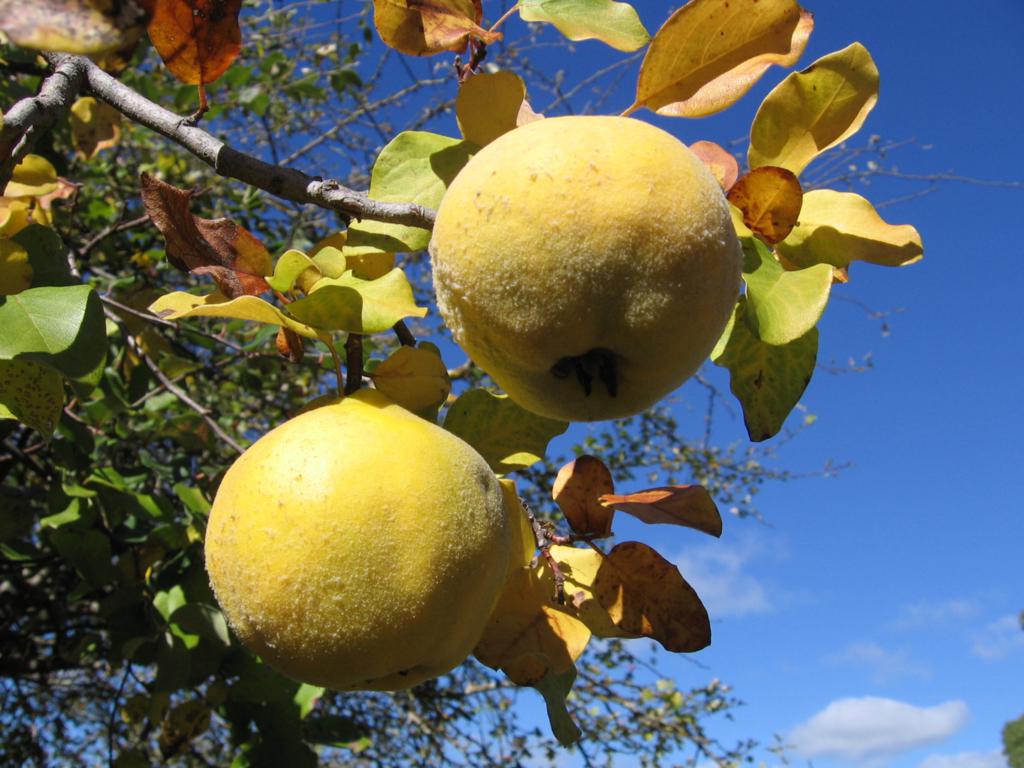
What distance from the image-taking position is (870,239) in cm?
112

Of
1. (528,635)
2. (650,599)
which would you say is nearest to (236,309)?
(528,635)

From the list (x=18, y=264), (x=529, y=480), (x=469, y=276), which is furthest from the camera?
(x=529, y=480)

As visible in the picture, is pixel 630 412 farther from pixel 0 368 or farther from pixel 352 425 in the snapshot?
pixel 0 368

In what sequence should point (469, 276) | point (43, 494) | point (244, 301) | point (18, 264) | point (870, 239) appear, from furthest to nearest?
1. point (43, 494)
2. point (18, 264)
3. point (870, 239)
4. point (244, 301)
5. point (469, 276)

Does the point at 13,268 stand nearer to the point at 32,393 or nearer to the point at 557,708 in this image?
the point at 32,393

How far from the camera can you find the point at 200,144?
121 centimetres

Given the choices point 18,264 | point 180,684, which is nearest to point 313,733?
point 180,684

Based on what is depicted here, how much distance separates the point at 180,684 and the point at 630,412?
1.49 metres

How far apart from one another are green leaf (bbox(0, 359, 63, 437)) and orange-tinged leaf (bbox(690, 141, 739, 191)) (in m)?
0.97

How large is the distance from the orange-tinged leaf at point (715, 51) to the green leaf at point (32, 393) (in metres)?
0.93

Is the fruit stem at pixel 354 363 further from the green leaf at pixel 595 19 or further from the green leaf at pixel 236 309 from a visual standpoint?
the green leaf at pixel 595 19

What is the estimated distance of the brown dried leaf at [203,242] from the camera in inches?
44.5

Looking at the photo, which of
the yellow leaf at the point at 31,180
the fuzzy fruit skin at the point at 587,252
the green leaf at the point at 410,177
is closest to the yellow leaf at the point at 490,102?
the green leaf at the point at 410,177

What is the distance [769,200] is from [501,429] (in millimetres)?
514
